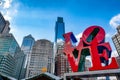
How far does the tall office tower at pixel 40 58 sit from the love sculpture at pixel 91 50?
105669mm

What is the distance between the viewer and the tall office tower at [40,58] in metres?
119

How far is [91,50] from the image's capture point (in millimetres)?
14227

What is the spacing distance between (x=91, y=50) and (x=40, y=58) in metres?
116

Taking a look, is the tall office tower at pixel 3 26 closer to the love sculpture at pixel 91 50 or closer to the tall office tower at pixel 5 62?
the tall office tower at pixel 5 62

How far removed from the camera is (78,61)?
14.5m

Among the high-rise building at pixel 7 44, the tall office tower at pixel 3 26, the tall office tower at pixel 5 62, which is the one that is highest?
the tall office tower at pixel 3 26

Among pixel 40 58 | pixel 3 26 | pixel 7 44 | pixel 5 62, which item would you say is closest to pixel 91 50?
pixel 5 62

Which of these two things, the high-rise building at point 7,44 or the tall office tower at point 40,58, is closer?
the high-rise building at point 7,44

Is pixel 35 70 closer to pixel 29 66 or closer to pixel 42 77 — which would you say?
pixel 29 66

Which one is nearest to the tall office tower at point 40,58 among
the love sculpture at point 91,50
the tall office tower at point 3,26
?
the tall office tower at point 3,26

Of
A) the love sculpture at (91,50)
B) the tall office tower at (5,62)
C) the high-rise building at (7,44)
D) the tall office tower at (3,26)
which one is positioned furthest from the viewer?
the tall office tower at (3,26)

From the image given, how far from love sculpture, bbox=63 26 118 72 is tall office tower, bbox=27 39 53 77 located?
347 ft

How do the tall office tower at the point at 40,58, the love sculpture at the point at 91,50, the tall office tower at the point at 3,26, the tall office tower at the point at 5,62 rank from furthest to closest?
the tall office tower at the point at 3,26, the tall office tower at the point at 40,58, the tall office tower at the point at 5,62, the love sculpture at the point at 91,50

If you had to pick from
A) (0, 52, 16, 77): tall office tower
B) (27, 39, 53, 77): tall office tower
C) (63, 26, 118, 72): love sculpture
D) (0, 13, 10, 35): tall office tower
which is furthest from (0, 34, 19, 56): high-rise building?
(63, 26, 118, 72): love sculpture
